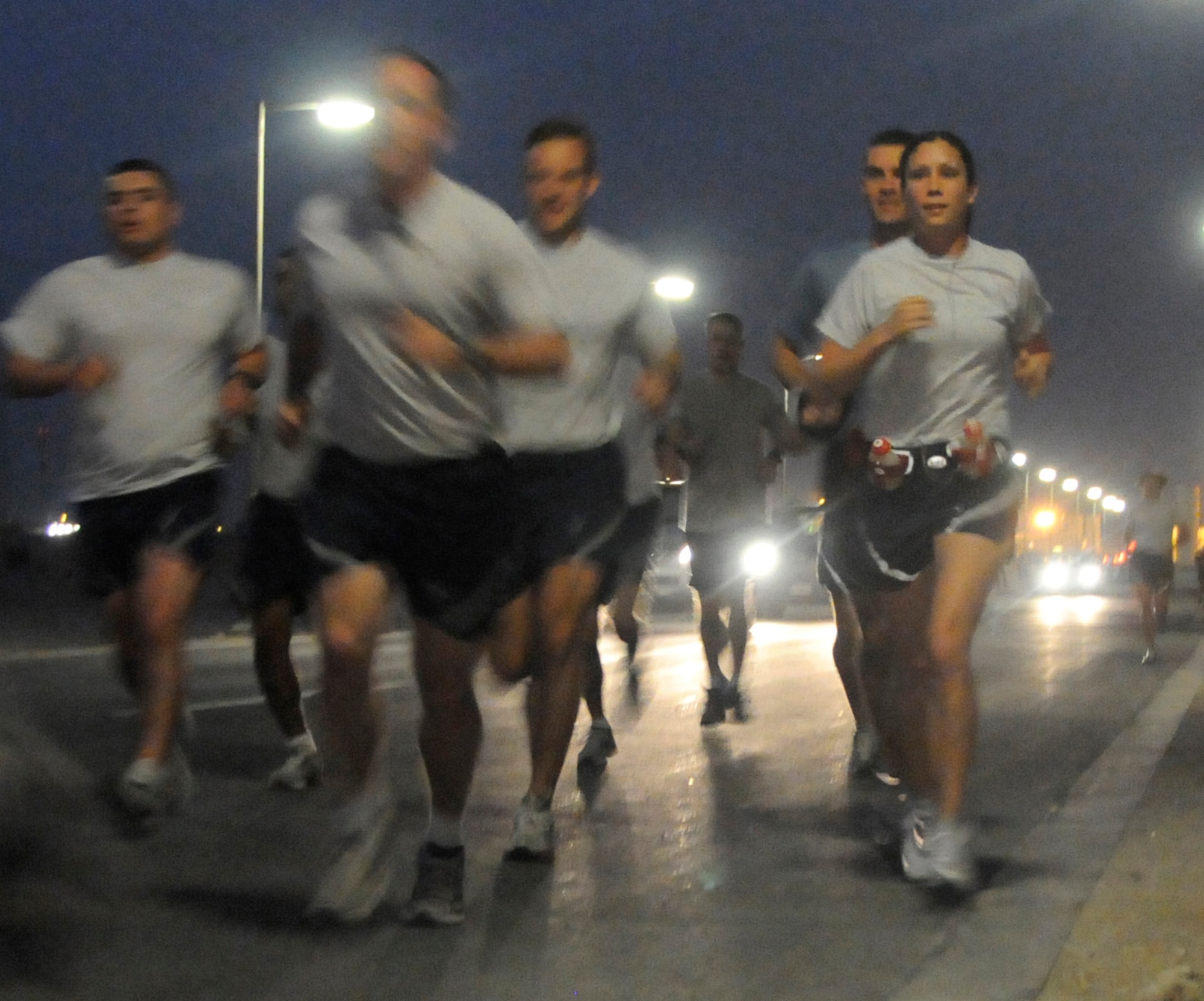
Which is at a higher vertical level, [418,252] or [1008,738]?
[418,252]

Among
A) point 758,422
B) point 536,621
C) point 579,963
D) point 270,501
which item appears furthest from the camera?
point 758,422

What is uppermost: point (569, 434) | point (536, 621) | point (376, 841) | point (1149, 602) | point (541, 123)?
point (541, 123)

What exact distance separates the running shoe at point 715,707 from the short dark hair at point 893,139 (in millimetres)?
3330

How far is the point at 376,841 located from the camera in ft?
15.0

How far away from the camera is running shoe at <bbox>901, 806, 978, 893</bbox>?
16.8ft

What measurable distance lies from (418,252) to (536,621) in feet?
4.66

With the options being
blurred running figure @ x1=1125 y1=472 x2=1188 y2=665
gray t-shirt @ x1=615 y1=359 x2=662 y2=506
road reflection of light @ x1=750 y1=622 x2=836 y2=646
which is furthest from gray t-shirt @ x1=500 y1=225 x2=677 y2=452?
blurred running figure @ x1=1125 y1=472 x2=1188 y2=665

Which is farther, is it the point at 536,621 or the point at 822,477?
the point at 822,477

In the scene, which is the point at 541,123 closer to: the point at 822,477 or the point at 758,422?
the point at 822,477

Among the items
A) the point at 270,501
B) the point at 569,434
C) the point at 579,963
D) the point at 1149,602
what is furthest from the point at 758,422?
the point at 1149,602

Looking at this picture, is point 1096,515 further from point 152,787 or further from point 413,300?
point 413,300

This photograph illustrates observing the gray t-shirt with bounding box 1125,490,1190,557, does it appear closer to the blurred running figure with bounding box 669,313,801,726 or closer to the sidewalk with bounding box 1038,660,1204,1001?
the blurred running figure with bounding box 669,313,801,726

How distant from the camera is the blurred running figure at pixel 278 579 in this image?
7020mm

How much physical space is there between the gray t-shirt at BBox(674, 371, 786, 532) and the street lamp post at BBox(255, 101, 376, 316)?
10.9m
